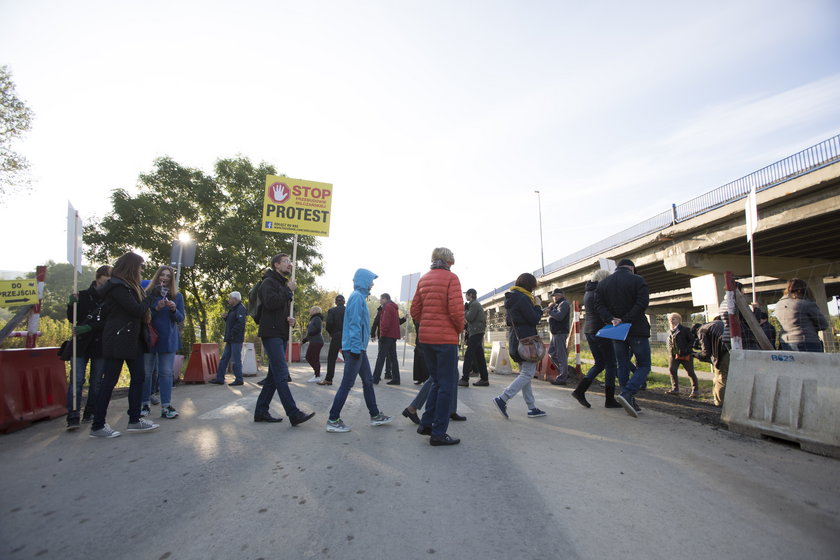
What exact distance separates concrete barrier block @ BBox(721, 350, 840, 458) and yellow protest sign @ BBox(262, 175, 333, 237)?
35.5ft

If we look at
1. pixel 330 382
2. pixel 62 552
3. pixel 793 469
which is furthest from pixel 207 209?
pixel 793 469

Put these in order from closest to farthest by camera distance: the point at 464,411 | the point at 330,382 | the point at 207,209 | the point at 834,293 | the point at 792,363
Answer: the point at 792,363 < the point at 464,411 < the point at 330,382 < the point at 207,209 < the point at 834,293

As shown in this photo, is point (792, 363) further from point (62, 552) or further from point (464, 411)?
point (62, 552)

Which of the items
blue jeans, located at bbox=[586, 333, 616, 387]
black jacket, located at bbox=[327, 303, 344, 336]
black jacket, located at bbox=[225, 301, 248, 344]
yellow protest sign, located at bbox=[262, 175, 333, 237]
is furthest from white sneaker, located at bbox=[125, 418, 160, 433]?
yellow protest sign, located at bbox=[262, 175, 333, 237]

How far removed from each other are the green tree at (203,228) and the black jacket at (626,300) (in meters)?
17.5

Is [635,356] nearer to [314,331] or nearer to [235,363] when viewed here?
[314,331]

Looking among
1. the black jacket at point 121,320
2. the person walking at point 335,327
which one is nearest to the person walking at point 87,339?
the black jacket at point 121,320

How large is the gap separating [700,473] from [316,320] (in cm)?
838

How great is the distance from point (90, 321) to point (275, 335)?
2.15 metres

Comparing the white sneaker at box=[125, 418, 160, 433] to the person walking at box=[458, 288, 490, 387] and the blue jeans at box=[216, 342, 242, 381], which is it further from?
the person walking at box=[458, 288, 490, 387]

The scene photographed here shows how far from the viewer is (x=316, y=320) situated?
1020 cm

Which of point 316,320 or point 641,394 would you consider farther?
point 316,320

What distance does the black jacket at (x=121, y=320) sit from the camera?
4.52 m

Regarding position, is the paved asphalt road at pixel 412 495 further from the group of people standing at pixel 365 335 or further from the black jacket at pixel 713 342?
the black jacket at pixel 713 342
